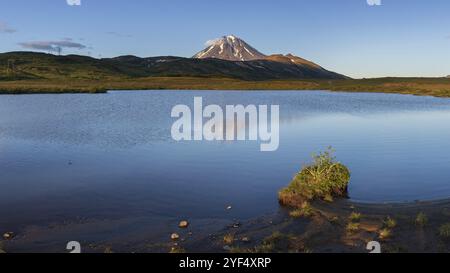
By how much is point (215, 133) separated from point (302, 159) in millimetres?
13575

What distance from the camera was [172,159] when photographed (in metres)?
29.6

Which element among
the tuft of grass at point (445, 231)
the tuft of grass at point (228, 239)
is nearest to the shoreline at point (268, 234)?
the tuft of grass at point (228, 239)

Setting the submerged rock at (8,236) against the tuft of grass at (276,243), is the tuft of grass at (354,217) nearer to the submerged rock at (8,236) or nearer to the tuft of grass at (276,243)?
the tuft of grass at (276,243)

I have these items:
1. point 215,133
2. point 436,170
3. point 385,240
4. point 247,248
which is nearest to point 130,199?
point 247,248

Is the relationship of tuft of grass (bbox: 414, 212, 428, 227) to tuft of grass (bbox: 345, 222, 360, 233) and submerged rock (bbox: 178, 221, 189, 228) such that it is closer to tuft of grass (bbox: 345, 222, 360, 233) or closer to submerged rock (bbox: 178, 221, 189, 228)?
tuft of grass (bbox: 345, 222, 360, 233)

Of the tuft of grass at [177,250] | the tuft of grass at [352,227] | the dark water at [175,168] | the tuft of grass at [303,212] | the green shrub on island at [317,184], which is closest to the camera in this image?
the tuft of grass at [177,250]

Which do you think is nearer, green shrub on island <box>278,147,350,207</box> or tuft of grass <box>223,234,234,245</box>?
tuft of grass <box>223,234,234,245</box>

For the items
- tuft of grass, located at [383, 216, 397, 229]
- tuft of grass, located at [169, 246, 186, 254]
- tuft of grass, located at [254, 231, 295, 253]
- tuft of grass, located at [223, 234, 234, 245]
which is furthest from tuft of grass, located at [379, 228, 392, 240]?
tuft of grass, located at [169, 246, 186, 254]

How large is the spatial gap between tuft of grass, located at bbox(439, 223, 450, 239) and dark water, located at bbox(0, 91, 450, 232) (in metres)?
5.59

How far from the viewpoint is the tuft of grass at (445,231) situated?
1424 cm

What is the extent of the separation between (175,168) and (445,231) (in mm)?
16150

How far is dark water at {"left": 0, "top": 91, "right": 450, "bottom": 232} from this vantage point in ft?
63.2

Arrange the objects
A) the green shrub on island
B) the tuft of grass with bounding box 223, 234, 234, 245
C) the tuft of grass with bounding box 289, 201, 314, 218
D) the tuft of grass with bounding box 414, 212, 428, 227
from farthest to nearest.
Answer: the green shrub on island
the tuft of grass with bounding box 289, 201, 314, 218
the tuft of grass with bounding box 414, 212, 428, 227
the tuft of grass with bounding box 223, 234, 234, 245

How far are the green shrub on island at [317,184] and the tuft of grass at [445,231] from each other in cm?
543
